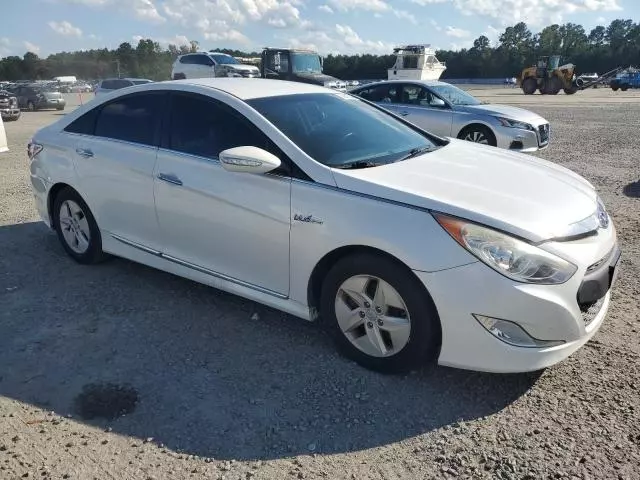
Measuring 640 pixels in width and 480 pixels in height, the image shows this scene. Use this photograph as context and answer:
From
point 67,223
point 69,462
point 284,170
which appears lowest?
point 69,462

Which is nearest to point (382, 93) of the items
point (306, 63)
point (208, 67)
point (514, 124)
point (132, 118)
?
point (514, 124)

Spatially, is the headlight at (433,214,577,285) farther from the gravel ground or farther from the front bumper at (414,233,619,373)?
the gravel ground

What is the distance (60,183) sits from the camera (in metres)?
4.85

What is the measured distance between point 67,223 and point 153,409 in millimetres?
2677

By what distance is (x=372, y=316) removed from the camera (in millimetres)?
3105

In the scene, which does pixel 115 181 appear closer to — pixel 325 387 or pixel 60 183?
pixel 60 183

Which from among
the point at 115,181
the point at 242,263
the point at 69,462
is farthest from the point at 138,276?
the point at 69,462

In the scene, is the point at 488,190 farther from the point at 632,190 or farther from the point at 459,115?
the point at 459,115

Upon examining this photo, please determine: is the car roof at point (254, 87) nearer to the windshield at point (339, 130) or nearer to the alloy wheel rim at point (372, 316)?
the windshield at point (339, 130)

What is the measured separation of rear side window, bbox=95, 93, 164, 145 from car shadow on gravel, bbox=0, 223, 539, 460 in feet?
4.13

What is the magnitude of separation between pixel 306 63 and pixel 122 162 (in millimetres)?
21675

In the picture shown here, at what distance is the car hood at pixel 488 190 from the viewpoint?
283 centimetres

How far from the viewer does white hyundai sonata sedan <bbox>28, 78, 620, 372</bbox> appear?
2748mm

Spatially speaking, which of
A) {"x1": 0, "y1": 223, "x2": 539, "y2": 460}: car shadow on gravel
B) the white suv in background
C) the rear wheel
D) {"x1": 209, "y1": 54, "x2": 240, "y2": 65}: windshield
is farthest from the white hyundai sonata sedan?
the rear wheel
